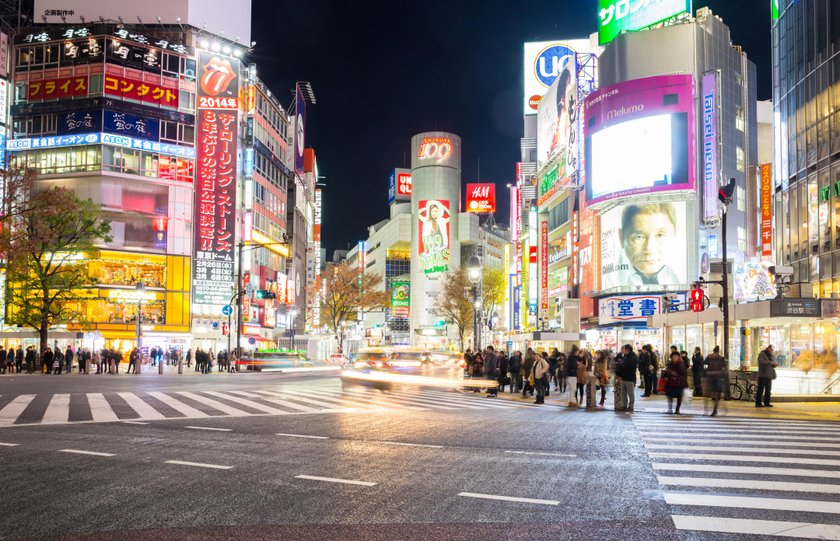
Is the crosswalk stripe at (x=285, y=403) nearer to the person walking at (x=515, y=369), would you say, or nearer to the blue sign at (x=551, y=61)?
the person walking at (x=515, y=369)

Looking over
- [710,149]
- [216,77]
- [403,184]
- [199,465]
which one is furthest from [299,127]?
[199,465]

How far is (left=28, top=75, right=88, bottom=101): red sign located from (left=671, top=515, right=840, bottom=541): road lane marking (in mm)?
65930

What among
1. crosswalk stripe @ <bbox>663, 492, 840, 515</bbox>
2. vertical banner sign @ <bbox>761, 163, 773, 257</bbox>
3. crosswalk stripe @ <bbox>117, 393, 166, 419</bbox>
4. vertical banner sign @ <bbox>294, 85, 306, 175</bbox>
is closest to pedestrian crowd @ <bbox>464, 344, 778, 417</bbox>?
crosswalk stripe @ <bbox>117, 393, 166, 419</bbox>

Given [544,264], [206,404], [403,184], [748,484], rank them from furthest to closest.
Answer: [403,184]
[544,264]
[206,404]
[748,484]

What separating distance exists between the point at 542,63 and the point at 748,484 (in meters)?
91.7

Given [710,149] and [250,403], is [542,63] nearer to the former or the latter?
[710,149]

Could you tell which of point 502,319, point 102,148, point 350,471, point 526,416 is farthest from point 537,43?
point 350,471

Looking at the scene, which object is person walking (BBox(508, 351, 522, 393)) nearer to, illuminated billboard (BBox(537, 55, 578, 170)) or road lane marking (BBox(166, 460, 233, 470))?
road lane marking (BBox(166, 460, 233, 470))

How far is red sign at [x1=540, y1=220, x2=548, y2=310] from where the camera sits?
→ 249 ft

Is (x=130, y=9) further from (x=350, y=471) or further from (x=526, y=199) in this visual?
(x=350, y=471)

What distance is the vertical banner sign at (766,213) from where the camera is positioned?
47.0 metres

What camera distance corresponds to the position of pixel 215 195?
64.9 m

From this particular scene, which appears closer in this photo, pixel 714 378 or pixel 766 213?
pixel 714 378

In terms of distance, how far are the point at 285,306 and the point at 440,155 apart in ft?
217
